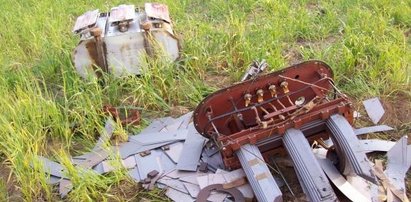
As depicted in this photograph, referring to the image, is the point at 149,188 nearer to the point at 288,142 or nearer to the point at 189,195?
the point at 189,195

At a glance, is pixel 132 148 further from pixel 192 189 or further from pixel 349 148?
pixel 349 148

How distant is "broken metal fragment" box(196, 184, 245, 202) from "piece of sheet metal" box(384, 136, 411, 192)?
0.92 meters

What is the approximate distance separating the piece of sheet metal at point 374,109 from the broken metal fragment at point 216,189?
1355 millimetres

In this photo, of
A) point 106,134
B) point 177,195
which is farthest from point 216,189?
point 106,134

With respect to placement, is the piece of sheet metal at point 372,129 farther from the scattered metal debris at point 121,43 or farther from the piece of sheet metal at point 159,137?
the scattered metal debris at point 121,43

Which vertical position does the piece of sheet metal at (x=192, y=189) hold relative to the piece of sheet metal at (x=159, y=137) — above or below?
below

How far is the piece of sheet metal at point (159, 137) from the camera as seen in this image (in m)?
3.38

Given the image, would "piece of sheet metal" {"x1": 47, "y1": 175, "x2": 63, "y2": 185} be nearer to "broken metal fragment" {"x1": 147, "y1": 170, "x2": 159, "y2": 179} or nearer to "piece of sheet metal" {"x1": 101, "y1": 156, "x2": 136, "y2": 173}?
"piece of sheet metal" {"x1": 101, "y1": 156, "x2": 136, "y2": 173}

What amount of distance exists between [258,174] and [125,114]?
5.26 feet

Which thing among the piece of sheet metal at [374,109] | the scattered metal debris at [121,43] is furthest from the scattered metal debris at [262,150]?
the scattered metal debris at [121,43]

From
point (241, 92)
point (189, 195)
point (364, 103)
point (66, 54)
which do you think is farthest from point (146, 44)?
point (364, 103)

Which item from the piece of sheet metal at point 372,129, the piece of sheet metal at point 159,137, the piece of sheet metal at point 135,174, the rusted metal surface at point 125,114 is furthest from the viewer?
the rusted metal surface at point 125,114

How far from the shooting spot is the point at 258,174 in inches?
102

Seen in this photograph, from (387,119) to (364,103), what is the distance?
0.74 ft
